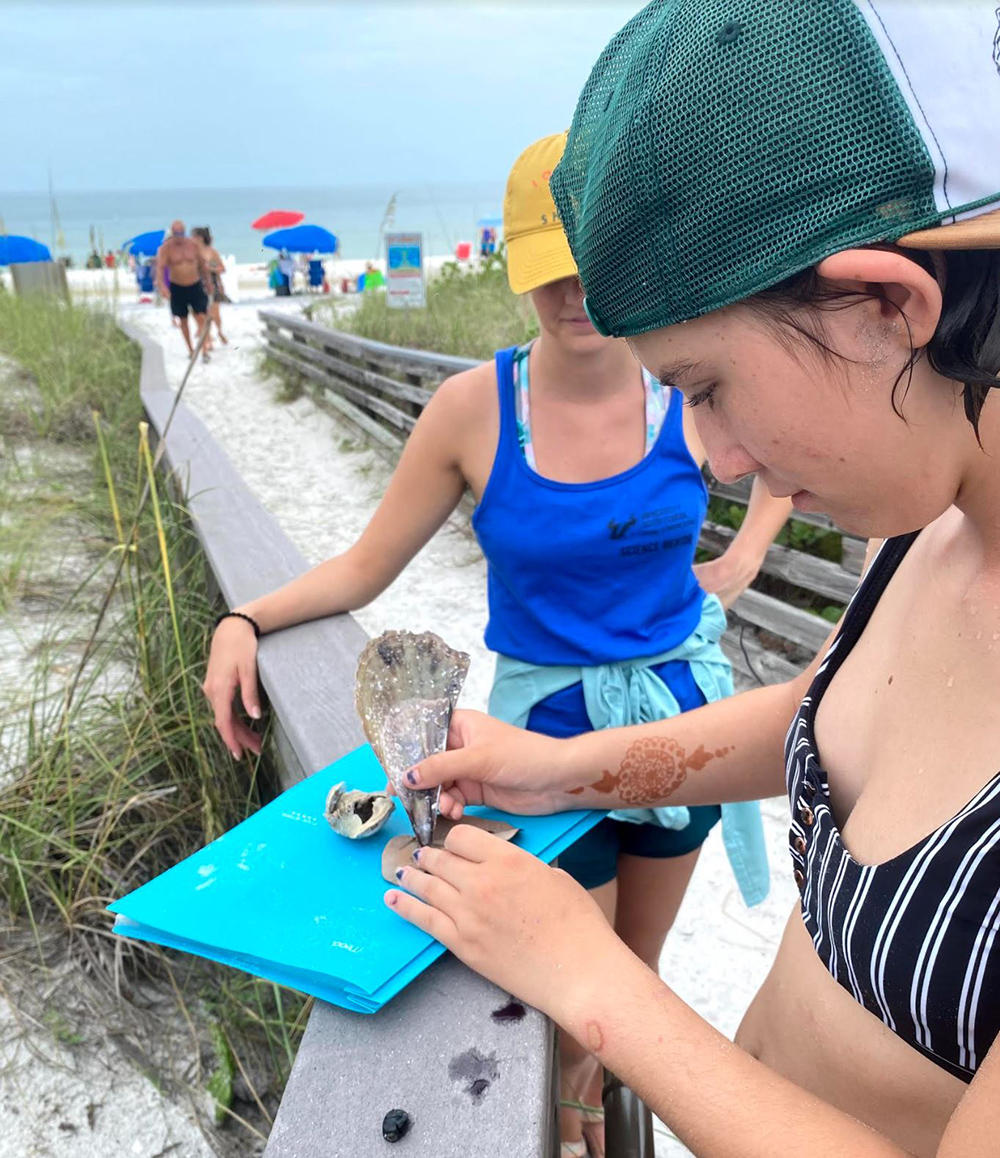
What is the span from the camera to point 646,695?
182 centimetres

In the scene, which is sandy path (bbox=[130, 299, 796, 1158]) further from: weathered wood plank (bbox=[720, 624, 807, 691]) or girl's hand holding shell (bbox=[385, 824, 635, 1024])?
girl's hand holding shell (bbox=[385, 824, 635, 1024])

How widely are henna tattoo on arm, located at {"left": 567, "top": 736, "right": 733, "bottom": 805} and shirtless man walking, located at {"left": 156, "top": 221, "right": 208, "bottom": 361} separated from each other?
12287mm

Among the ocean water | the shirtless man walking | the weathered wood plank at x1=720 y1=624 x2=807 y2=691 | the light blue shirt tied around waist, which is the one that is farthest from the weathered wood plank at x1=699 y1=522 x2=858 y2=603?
the ocean water

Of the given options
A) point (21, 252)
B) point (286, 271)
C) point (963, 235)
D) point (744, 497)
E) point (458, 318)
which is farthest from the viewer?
point (286, 271)

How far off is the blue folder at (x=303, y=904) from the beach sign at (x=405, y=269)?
9445mm

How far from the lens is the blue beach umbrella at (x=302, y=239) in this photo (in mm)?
23594

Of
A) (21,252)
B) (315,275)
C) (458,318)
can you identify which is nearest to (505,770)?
(458,318)

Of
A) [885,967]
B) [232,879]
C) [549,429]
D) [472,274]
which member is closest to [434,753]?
[232,879]

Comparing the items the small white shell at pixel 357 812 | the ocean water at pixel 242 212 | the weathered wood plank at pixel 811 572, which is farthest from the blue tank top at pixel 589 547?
the ocean water at pixel 242 212

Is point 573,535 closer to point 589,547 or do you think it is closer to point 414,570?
point 589,547

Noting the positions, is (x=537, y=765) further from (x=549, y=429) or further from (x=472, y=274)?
(x=472, y=274)

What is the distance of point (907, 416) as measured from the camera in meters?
0.78

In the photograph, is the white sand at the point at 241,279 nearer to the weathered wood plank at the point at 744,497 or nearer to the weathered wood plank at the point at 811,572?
the weathered wood plank at the point at 744,497

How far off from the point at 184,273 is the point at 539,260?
1226 cm
